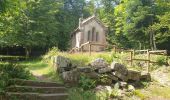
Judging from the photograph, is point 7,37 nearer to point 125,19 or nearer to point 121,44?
point 125,19

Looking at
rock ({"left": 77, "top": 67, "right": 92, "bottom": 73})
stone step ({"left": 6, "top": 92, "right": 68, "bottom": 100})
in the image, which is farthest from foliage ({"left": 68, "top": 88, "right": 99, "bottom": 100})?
rock ({"left": 77, "top": 67, "right": 92, "bottom": 73})

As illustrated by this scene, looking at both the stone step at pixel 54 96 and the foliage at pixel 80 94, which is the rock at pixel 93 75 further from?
the stone step at pixel 54 96

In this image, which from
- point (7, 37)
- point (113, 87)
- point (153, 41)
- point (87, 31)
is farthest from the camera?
point (87, 31)

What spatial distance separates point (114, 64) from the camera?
52.7 ft

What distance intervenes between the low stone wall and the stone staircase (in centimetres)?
85

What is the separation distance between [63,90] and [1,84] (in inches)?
117

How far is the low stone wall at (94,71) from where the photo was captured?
14.8m

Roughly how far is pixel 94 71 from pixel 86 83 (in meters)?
1.33

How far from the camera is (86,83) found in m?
14.6

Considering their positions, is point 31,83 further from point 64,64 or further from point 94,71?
point 94,71

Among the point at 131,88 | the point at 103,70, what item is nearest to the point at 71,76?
the point at 103,70

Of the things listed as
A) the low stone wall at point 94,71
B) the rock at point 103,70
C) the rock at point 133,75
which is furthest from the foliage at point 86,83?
the rock at point 133,75

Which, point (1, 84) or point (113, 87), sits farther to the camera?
point (113, 87)

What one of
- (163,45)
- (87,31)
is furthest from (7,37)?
(163,45)
